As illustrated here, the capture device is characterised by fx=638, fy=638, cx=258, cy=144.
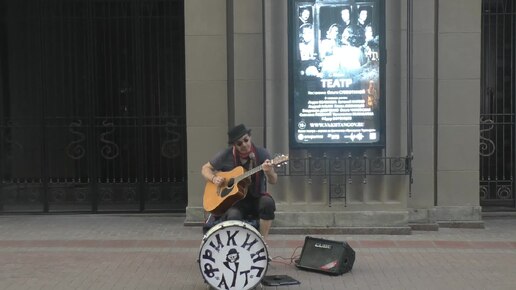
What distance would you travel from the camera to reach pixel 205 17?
9.37m

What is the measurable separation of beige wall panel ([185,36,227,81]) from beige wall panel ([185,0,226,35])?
102 mm

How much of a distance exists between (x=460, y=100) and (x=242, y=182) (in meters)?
4.22

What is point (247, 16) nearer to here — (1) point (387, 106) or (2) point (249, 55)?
(2) point (249, 55)

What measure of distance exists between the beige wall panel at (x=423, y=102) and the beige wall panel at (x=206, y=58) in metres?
2.79

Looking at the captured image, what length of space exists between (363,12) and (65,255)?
505cm

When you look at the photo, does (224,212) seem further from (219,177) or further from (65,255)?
(65,255)

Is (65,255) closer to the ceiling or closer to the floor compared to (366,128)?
closer to the floor

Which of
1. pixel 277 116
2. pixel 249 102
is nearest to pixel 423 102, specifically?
pixel 277 116

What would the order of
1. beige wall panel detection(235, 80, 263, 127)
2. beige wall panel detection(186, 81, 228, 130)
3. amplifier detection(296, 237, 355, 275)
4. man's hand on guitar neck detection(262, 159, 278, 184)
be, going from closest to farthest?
1. man's hand on guitar neck detection(262, 159, 278, 184)
2. amplifier detection(296, 237, 355, 275)
3. beige wall panel detection(235, 80, 263, 127)
4. beige wall panel detection(186, 81, 228, 130)

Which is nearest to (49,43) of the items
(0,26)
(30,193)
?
(0,26)

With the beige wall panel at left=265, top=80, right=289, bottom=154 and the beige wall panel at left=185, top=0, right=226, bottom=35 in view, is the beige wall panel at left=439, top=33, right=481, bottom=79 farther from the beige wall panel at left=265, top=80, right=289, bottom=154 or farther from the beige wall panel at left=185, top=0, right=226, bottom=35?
the beige wall panel at left=185, top=0, right=226, bottom=35

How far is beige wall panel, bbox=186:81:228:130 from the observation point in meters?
9.45

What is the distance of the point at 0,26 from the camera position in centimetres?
1097

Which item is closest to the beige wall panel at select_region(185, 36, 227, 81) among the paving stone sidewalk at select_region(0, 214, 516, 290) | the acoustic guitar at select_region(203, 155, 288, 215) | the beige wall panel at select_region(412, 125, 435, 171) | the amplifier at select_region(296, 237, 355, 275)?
the paving stone sidewalk at select_region(0, 214, 516, 290)
